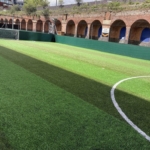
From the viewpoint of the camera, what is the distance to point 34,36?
3306cm

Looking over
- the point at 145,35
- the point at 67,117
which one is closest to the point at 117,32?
the point at 145,35

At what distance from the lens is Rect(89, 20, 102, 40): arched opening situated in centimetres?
4376

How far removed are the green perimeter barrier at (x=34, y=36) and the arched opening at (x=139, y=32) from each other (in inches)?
571

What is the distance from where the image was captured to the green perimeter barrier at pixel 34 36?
31.5 m

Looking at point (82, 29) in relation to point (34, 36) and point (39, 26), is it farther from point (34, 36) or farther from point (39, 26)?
point (39, 26)

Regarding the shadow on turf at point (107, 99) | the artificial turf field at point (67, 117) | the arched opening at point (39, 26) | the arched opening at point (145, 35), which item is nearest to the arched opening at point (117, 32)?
the arched opening at point (145, 35)

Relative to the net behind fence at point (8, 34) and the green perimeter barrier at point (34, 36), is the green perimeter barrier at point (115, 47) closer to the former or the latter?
the green perimeter barrier at point (34, 36)

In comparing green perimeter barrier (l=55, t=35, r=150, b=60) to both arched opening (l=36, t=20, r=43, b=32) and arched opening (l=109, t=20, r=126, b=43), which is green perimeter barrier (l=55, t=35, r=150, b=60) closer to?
arched opening (l=109, t=20, r=126, b=43)

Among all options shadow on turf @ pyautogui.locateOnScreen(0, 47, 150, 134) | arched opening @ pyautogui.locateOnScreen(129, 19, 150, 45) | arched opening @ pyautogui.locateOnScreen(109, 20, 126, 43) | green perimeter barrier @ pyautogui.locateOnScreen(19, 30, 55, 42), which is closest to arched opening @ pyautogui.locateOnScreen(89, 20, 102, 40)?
arched opening @ pyautogui.locateOnScreen(109, 20, 126, 43)

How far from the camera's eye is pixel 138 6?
3347 cm

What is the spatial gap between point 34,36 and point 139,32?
18813 millimetres

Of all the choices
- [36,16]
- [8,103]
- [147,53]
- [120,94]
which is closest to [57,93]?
[8,103]

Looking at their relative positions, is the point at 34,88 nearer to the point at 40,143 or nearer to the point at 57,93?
the point at 57,93

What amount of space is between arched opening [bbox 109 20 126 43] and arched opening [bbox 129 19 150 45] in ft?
8.89
